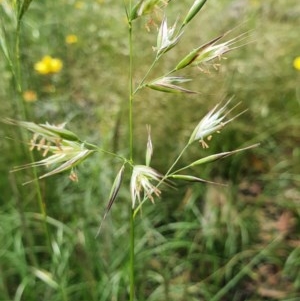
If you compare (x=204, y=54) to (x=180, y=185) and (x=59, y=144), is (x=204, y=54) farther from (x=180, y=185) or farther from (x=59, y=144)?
(x=180, y=185)

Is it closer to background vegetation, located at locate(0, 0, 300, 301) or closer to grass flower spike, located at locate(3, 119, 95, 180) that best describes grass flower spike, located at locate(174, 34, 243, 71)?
grass flower spike, located at locate(3, 119, 95, 180)

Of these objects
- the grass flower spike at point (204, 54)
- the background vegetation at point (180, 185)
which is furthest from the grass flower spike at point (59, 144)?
the background vegetation at point (180, 185)

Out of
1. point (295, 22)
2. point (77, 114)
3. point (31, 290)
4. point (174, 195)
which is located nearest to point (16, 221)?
point (31, 290)

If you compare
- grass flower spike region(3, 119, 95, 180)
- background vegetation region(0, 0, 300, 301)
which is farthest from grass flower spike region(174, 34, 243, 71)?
background vegetation region(0, 0, 300, 301)

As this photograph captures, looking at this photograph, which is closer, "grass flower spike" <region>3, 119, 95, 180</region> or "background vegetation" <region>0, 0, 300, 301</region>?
"grass flower spike" <region>3, 119, 95, 180</region>

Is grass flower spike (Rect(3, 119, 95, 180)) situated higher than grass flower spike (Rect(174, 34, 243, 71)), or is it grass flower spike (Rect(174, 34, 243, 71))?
grass flower spike (Rect(174, 34, 243, 71))

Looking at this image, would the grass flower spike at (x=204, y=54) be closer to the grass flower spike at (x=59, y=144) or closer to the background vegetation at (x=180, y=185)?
the grass flower spike at (x=59, y=144)

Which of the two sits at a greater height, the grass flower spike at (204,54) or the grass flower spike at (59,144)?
the grass flower spike at (204,54)

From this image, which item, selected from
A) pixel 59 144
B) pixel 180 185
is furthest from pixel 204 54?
pixel 180 185
